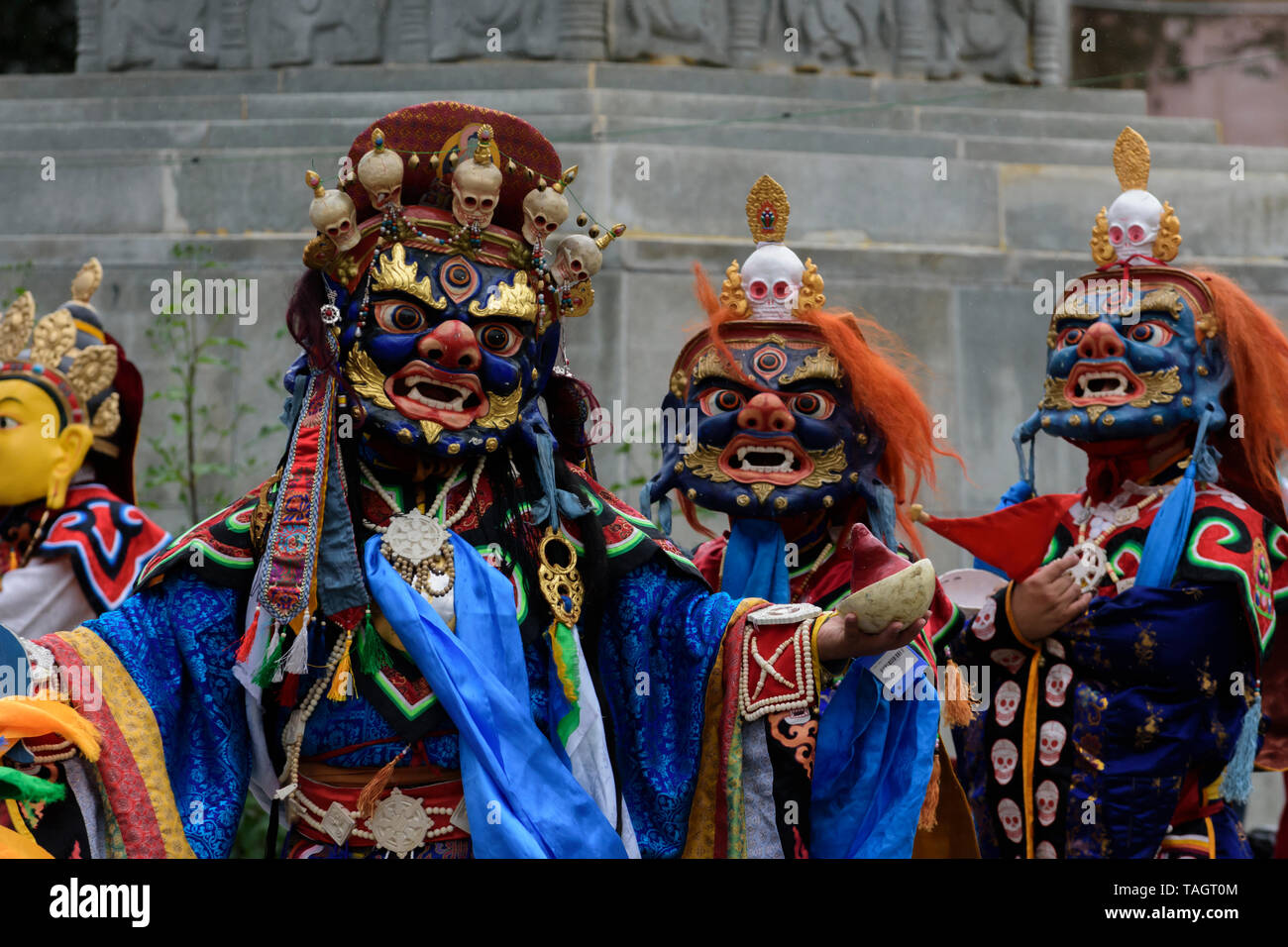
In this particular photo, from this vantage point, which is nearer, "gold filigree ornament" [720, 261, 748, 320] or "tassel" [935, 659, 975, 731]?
"tassel" [935, 659, 975, 731]

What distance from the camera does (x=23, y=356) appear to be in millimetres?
5543

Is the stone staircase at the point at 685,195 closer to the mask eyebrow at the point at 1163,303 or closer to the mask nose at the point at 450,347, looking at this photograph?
the mask eyebrow at the point at 1163,303

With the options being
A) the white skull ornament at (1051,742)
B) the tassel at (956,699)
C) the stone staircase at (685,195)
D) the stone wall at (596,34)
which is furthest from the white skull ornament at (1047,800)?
the stone wall at (596,34)

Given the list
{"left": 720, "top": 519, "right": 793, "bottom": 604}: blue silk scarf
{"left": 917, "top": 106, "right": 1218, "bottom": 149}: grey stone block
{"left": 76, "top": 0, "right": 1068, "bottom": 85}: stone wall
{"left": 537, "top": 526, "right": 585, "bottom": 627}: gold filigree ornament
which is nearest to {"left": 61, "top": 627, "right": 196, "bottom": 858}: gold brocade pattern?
{"left": 537, "top": 526, "right": 585, "bottom": 627}: gold filigree ornament

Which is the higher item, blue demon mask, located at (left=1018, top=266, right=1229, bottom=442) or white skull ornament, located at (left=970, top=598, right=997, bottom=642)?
blue demon mask, located at (left=1018, top=266, right=1229, bottom=442)

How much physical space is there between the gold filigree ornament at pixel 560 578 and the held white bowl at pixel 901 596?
68 centimetres

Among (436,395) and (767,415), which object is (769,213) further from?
(436,395)

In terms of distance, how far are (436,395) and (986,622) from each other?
6.26 ft

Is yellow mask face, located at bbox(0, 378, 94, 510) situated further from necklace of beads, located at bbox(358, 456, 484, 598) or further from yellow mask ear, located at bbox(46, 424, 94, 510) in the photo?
necklace of beads, located at bbox(358, 456, 484, 598)

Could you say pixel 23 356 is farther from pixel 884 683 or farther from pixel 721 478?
pixel 884 683

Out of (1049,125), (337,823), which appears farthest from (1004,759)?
(1049,125)

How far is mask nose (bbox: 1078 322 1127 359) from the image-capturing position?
15.1 feet

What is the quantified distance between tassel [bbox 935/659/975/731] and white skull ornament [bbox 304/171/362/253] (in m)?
1.93

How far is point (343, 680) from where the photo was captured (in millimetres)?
3480
